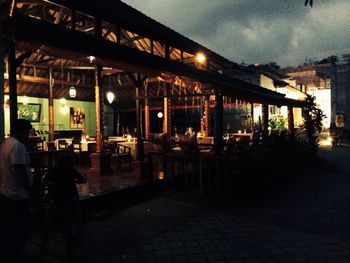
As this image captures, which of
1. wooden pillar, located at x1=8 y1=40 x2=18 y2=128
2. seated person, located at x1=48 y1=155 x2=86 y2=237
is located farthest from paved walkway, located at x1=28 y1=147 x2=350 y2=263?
wooden pillar, located at x1=8 y1=40 x2=18 y2=128

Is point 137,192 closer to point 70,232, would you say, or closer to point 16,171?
point 70,232

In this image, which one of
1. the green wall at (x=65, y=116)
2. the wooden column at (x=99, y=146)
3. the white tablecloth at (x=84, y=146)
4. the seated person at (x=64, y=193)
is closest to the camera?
the seated person at (x=64, y=193)

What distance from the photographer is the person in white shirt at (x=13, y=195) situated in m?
3.68

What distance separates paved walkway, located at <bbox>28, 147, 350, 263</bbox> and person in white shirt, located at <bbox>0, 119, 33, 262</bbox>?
1.02 m

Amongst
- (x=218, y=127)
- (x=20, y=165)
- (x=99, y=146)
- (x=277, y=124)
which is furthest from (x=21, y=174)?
(x=277, y=124)

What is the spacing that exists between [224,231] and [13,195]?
142 inches

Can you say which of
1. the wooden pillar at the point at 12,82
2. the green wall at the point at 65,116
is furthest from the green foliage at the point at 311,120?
the wooden pillar at the point at 12,82

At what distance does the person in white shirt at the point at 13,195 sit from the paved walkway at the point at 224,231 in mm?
1023

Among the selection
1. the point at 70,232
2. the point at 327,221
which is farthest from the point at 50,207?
the point at 327,221

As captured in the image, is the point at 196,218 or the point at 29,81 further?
the point at 29,81

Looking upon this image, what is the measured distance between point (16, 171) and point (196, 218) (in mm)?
3842

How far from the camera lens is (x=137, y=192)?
7805 millimetres

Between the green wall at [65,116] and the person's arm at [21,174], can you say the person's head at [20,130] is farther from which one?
the green wall at [65,116]

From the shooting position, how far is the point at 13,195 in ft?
12.1
